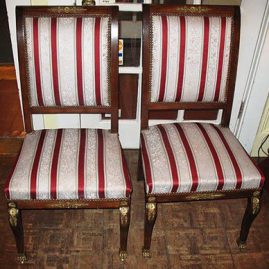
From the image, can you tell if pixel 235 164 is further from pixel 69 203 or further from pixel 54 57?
pixel 54 57

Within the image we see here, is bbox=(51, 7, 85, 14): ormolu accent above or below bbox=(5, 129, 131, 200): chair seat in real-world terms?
above

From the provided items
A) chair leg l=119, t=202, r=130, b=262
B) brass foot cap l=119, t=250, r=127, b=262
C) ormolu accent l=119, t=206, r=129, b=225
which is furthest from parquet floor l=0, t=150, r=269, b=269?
ormolu accent l=119, t=206, r=129, b=225

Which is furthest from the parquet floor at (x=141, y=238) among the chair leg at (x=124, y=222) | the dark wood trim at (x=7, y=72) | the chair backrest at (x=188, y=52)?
the dark wood trim at (x=7, y=72)

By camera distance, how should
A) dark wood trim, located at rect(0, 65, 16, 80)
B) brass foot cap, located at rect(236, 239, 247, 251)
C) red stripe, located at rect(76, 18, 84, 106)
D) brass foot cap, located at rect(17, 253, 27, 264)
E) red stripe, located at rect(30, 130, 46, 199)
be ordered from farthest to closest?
dark wood trim, located at rect(0, 65, 16, 80)
brass foot cap, located at rect(236, 239, 247, 251)
brass foot cap, located at rect(17, 253, 27, 264)
red stripe, located at rect(76, 18, 84, 106)
red stripe, located at rect(30, 130, 46, 199)

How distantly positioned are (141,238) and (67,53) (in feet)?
3.52

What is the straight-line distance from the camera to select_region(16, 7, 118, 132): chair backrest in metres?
1.54

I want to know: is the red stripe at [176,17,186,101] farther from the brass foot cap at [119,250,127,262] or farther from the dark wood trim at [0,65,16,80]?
the dark wood trim at [0,65,16,80]

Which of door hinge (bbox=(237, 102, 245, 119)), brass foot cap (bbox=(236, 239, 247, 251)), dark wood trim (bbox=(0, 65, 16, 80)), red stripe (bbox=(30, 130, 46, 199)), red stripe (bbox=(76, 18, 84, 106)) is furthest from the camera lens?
dark wood trim (bbox=(0, 65, 16, 80))

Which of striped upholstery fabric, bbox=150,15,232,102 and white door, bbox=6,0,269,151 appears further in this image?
white door, bbox=6,0,269,151

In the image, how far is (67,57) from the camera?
1572mm

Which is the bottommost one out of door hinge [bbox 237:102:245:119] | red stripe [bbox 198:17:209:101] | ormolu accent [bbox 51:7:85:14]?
door hinge [bbox 237:102:245:119]

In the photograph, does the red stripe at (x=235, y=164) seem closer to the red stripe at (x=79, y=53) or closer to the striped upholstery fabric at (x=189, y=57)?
the striped upholstery fabric at (x=189, y=57)

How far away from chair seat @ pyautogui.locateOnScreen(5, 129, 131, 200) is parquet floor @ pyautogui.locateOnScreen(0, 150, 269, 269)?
1.50 feet

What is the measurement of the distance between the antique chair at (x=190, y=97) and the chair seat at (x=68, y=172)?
15 centimetres
